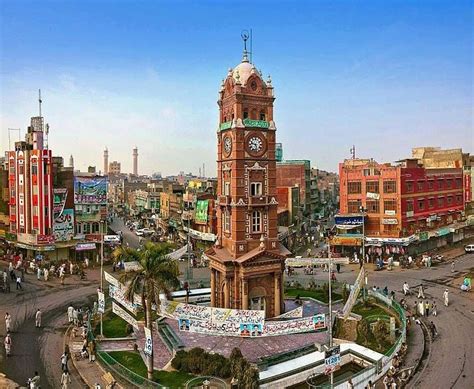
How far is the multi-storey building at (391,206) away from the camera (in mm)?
62750

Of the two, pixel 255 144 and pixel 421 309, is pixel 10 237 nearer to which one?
pixel 255 144

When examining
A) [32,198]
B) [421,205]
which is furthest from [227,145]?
[421,205]

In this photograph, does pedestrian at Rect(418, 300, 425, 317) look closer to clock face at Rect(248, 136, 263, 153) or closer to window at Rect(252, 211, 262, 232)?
window at Rect(252, 211, 262, 232)

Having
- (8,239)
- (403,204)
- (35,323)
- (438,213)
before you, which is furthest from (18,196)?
(438,213)

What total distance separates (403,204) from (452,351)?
3506 cm

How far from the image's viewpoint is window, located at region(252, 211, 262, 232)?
36.0m

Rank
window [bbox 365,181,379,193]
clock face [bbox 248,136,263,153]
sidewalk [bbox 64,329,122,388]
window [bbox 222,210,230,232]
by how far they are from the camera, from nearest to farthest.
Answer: sidewalk [bbox 64,329,122,388], clock face [bbox 248,136,263,153], window [bbox 222,210,230,232], window [bbox 365,181,379,193]

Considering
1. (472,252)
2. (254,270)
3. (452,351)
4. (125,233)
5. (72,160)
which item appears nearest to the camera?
(452,351)

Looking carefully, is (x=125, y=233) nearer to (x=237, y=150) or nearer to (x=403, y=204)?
(x=403, y=204)

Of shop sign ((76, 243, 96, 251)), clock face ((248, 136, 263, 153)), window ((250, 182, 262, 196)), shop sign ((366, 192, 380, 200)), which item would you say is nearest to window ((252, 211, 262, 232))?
window ((250, 182, 262, 196))

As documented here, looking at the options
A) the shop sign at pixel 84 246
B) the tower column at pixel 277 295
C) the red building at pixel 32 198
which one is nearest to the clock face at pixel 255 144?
the tower column at pixel 277 295

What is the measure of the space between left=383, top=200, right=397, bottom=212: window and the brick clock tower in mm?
31401

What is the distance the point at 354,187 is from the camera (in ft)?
219

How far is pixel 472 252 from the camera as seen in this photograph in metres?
66.4
